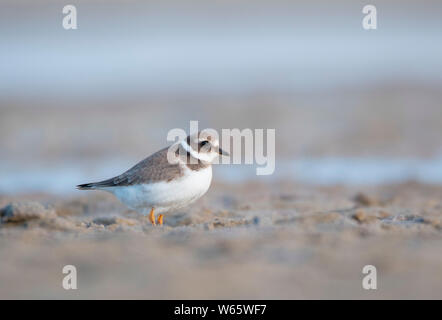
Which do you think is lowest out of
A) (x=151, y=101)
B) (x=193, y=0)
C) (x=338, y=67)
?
(x=151, y=101)

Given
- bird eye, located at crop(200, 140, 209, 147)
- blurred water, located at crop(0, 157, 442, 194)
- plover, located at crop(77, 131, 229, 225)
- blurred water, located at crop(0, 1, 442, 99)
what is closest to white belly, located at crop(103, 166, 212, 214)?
plover, located at crop(77, 131, 229, 225)

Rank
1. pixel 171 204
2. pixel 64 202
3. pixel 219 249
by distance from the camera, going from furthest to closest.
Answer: pixel 64 202, pixel 171 204, pixel 219 249

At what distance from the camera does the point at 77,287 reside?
5.06m

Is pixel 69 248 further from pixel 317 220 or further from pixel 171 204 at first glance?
pixel 317 220

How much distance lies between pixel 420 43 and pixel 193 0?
11.9m

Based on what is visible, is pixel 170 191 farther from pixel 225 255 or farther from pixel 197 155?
pixel 225 255

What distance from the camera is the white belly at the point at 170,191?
7652 mm

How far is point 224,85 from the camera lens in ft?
68.7

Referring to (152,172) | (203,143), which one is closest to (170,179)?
(152,172)

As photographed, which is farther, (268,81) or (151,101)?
(268,81)

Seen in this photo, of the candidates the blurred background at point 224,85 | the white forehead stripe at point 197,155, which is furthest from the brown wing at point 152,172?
the blurred background at point 224,85

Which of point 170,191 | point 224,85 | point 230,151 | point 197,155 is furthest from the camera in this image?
point 224,85

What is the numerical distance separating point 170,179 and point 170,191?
0.49ft

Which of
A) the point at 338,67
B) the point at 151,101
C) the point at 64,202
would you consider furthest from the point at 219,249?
the point at 338,67
